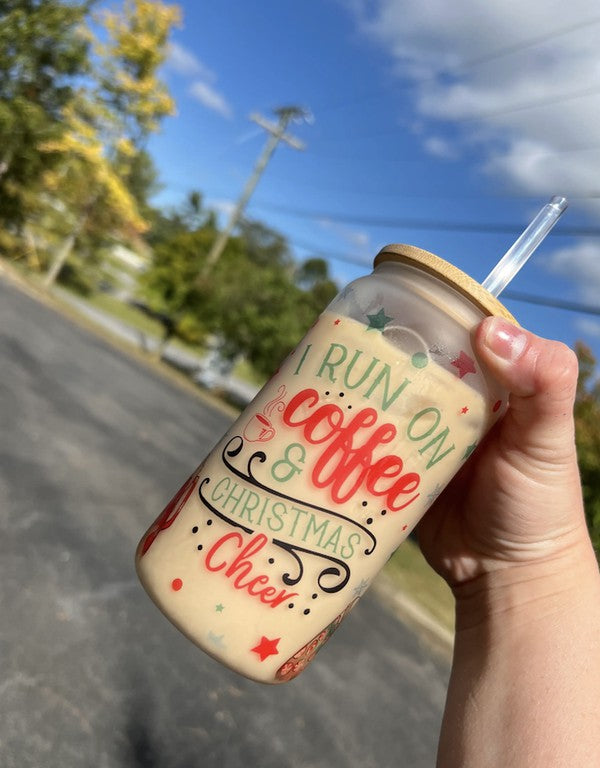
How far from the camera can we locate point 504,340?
1191mm

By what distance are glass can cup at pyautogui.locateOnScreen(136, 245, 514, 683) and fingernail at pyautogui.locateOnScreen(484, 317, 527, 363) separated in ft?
0.11

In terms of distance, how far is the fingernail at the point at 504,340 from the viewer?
1.18m

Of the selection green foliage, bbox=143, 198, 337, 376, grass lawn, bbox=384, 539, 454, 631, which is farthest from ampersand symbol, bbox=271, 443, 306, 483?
green foliage, bbox=143, 198, 337, 376

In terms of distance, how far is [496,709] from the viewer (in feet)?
4.73

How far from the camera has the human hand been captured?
4.11 feet

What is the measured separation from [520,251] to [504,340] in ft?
0.79

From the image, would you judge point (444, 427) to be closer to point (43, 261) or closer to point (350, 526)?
point (350, 526)

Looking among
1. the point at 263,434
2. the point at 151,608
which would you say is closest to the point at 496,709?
the point at 263,434

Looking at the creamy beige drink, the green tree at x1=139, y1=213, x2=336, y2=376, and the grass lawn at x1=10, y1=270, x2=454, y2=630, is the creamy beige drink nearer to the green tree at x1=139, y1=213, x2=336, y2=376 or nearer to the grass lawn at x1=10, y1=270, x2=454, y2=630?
the grass lawn at x1=10, y1=270, x2=454, y2=630

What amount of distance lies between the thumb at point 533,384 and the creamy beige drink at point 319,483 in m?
0.04

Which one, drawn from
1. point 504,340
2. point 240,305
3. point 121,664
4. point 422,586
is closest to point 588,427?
point 422,586

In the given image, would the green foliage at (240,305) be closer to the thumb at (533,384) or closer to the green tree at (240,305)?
the green tree at (240,305)

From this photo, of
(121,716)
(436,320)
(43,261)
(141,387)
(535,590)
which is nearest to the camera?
(436,320)

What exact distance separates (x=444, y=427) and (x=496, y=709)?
0.67 metres
